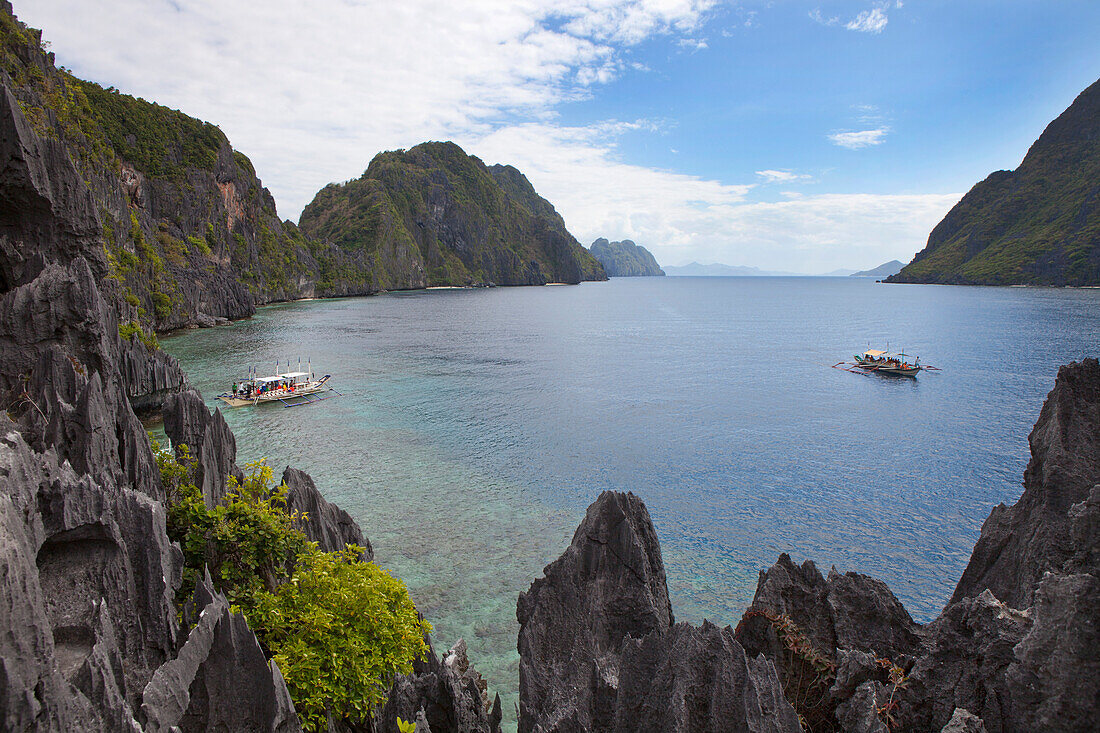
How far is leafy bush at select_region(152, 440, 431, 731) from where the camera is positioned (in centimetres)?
1179

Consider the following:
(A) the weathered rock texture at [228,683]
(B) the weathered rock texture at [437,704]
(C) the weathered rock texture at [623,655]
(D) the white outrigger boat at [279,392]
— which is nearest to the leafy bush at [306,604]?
(B) the weathered rock texture at [437,704]

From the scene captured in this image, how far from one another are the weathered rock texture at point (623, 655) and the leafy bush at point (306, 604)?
10.8 ft

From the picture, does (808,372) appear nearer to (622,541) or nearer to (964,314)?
(622,541)

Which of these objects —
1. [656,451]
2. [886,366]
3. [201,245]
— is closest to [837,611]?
[656,451]

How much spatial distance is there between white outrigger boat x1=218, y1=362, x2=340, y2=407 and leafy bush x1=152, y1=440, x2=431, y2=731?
40863 mm

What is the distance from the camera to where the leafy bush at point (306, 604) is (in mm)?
11789

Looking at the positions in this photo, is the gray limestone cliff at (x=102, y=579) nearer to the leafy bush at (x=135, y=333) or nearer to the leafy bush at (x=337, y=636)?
the leafy bush at (x=337, y=636)

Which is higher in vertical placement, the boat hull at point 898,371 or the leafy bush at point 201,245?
the leafy bush at point 201,245

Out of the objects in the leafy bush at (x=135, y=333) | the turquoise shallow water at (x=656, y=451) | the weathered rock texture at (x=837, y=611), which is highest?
the leafy bush at (x=135, y=333)

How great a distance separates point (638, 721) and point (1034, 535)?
467 inches

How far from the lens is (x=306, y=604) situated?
12984 mm

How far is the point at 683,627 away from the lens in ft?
34.9

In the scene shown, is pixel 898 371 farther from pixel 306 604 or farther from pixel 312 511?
pixel 306 604

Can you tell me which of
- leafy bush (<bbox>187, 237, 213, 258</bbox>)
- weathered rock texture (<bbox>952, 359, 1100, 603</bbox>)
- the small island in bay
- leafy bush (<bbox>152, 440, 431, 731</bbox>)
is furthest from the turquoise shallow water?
leafy bush (<bbox>187, 237, 213, 258</bbox>)
